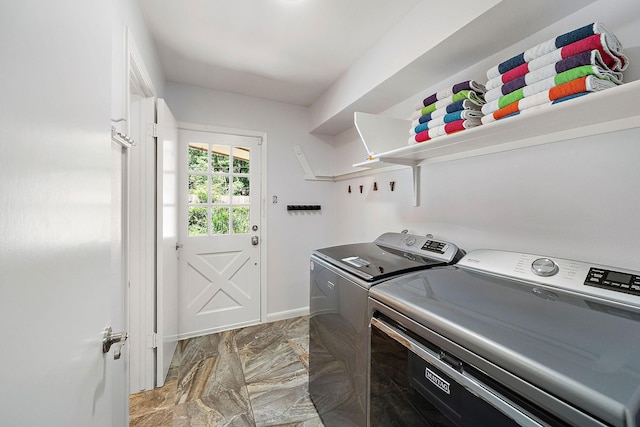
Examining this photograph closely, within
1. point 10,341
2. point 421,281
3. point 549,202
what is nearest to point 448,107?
point 549,202

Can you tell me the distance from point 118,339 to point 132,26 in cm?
156

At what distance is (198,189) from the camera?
8.46 feet

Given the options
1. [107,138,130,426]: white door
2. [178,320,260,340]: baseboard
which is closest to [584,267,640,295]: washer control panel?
[107,138,130,426]: white door

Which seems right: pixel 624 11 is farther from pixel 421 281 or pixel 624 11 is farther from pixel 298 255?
pixel 298 255

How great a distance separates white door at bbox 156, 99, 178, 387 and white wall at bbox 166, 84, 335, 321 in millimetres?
720

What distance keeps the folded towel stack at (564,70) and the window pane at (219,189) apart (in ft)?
7.77

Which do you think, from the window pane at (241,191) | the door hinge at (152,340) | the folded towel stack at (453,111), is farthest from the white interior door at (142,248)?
the folded towel stack at (453,111)

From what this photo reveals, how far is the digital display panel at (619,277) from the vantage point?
0.81 meters

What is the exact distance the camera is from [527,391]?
57cm

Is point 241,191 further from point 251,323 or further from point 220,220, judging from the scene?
point 251,323

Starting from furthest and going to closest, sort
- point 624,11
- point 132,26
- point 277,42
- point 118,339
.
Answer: point 277,42 < point 132,26 < point 624,11 < point 118,339

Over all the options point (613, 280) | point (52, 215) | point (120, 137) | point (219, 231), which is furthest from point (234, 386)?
point (613, 280)

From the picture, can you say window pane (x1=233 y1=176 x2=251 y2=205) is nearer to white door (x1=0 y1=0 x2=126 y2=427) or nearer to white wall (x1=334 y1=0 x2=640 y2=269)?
white wall (x1=334 y1=0 x2=640 y2=269)

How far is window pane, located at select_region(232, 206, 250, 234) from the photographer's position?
274 centimetres
